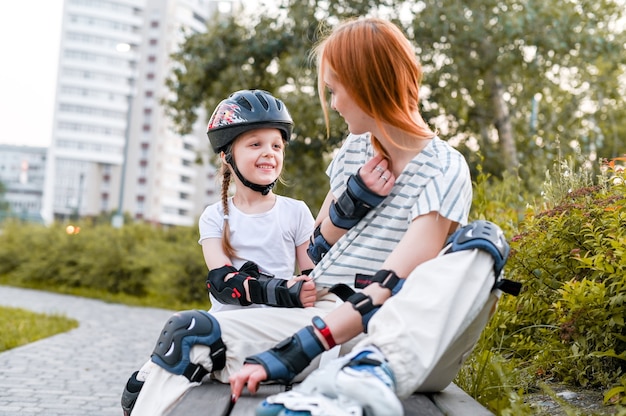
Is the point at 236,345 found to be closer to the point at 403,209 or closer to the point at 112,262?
the point at 403,209

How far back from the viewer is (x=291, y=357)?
91.7 inches

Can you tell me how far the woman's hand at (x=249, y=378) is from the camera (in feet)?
7.59

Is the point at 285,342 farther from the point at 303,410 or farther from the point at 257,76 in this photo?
the point at 257,76

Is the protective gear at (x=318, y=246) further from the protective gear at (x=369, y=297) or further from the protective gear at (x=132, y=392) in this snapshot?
the protective gear at (x=132, y=392)

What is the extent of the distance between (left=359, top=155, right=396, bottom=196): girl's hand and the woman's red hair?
11cm

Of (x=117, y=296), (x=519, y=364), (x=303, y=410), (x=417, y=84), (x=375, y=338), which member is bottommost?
(x=117, y=296)

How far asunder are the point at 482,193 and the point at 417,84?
2973 millimetres

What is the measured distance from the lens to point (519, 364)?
12.6 feet

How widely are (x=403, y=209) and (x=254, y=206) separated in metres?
1.21

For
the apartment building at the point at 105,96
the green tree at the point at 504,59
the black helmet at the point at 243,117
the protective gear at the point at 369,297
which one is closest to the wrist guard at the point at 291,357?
the protective gear at the point at 369,297

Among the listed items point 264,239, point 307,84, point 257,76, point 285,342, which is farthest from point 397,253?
point 257,76

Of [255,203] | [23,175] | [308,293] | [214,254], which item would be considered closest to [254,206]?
[255,203]

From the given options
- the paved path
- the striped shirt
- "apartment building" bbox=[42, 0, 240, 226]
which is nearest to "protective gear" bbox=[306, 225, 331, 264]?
the striped shirt

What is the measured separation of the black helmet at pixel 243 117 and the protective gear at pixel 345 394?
5.82 ft
